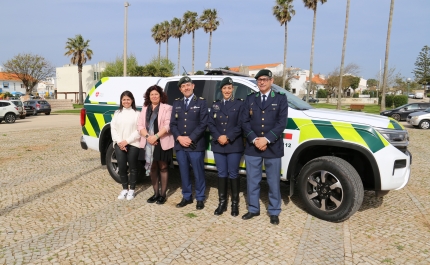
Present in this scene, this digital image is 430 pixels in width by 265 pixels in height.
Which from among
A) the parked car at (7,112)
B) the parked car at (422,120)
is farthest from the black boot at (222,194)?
the parked car at (7,112)

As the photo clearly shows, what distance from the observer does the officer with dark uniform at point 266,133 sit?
400cm

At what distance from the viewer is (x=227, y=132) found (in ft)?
13.7

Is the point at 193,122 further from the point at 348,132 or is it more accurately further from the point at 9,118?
the point at 9,118

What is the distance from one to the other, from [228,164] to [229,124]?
51cm

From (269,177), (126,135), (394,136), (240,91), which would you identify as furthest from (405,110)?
(126,135)

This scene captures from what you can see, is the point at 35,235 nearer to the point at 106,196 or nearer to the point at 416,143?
the point at 106,196

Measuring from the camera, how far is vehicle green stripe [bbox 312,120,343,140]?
4.04 m

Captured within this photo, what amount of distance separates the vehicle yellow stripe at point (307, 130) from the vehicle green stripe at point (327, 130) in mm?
42

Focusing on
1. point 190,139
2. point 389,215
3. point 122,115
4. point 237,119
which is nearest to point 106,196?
point 122,115

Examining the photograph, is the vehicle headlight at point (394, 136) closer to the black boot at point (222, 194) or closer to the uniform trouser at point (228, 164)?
the uniform trouser at point (228, 164)

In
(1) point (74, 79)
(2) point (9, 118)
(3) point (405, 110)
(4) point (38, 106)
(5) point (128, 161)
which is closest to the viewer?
(5) point (128, 161)

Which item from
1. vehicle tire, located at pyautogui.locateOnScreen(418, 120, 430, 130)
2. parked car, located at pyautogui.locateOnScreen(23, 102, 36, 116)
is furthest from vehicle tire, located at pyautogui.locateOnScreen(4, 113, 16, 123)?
vehicle tire, located at pyautogui.locateOnScreen(418, 120, 430, 130)

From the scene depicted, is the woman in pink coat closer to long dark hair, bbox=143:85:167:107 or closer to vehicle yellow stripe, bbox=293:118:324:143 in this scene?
long dark hair, bbox=143:85:167:107

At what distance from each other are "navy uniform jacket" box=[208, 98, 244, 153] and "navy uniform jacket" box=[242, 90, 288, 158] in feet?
0.46
